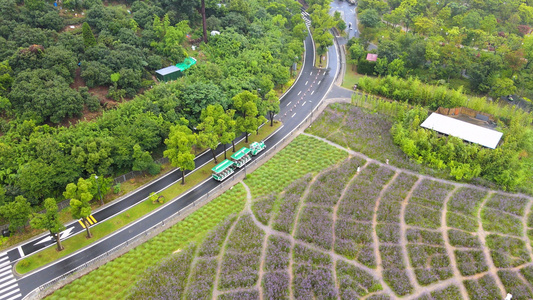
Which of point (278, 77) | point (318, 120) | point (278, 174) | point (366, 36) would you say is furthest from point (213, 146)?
point (366, 36)

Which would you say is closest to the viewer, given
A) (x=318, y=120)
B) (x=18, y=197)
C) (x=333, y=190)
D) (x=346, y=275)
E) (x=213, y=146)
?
(x=346, y=275)

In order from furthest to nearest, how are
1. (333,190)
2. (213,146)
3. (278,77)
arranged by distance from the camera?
(278,77)
(213,146)
(333,190)

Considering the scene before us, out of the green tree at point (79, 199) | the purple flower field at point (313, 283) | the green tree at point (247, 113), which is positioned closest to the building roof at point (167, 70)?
the green tree at point (247, 113)

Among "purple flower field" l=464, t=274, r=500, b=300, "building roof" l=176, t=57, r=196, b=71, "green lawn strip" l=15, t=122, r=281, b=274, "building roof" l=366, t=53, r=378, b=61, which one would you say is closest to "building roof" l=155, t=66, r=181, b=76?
"building roof" l=176, t=57, r=196, b=71

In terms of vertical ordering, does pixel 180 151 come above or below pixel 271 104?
below

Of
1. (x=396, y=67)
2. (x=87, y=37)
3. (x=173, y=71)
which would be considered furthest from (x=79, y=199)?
(x=396, y=67)

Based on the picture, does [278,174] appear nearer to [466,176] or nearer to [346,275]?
[346,275]

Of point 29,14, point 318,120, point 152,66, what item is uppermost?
point 29,14

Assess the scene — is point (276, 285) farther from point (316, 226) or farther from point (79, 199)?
point (79, 199)
